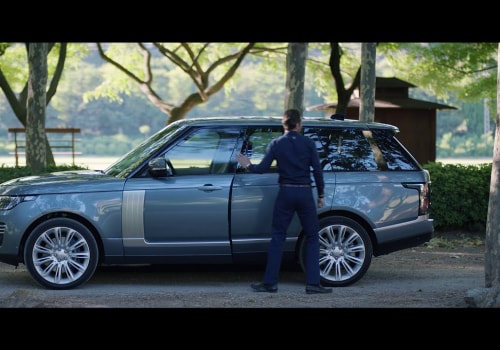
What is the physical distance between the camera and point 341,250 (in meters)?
10.4

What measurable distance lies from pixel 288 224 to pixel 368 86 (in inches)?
371

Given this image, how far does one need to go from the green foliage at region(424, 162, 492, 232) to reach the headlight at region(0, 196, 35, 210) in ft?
23.7

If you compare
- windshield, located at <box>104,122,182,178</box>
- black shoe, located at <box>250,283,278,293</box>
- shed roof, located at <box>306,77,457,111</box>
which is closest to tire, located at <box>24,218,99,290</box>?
windshield, located at <box>104,122,182,178</box>

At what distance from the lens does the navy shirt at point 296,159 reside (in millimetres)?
9812

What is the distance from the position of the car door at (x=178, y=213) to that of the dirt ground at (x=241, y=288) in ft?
1.54

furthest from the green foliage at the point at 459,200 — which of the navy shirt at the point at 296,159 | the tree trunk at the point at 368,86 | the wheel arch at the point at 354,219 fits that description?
the navy shirt at the point at 296,159

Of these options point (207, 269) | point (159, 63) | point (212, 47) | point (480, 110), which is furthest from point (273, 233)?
point (159, 63)

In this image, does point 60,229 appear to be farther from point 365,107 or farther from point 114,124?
point 114,124

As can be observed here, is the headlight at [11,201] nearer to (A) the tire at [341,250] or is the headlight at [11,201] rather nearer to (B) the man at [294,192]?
(B) the man at [294,192]

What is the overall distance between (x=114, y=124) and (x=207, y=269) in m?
81.8

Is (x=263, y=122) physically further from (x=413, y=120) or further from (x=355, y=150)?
(x=413, y=120)

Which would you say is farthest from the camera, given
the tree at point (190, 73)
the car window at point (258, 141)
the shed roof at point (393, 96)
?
the tree at point (190, 73)

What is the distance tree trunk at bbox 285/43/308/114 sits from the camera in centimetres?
1762

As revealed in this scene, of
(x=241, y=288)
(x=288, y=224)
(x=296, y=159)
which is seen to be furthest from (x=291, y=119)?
(x=241, y=288)
